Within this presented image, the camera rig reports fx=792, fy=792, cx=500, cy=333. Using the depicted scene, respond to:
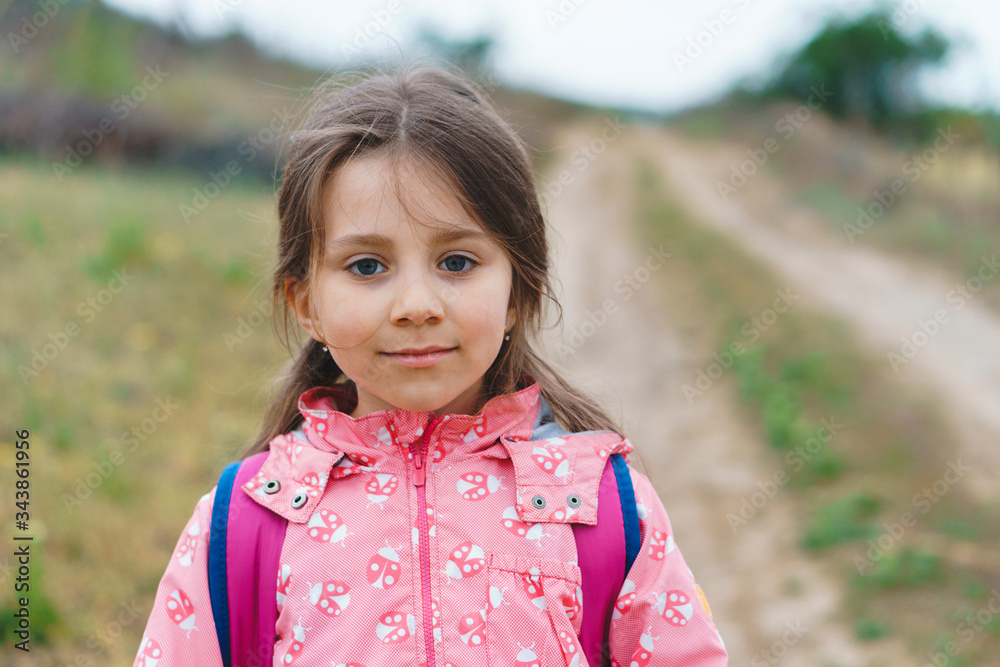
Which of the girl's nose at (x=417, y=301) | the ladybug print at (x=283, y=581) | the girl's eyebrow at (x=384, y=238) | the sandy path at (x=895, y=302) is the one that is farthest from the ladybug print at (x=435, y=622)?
the sandy path at (x=895, y=302)

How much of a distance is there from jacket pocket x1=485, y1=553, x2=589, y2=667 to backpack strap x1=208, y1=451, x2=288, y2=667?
38cm

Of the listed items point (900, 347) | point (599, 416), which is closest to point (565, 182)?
point (900, 347)

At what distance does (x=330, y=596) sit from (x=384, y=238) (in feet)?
2.00

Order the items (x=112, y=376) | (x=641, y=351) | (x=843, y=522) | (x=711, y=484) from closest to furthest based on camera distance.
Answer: (x=843, y=522) → (x=112, y=376) → (x=711, y=484) → (x=641, y=351)

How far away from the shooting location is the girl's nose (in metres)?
1.31

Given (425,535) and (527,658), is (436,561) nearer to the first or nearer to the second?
(425,535)

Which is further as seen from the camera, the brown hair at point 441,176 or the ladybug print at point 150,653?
the brown hair at point 441,176

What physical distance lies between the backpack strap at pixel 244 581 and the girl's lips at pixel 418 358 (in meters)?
0.36

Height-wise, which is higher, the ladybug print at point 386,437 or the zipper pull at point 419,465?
the ladybug print at point 386,437

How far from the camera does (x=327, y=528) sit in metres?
1.38

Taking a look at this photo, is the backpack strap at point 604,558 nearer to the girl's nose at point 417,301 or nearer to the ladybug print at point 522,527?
the ladybug print at point 522,527

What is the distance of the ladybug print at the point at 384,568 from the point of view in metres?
1.33

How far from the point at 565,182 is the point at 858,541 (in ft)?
51.2

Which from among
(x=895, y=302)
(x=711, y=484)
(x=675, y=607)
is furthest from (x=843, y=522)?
(x=895, y=302)
